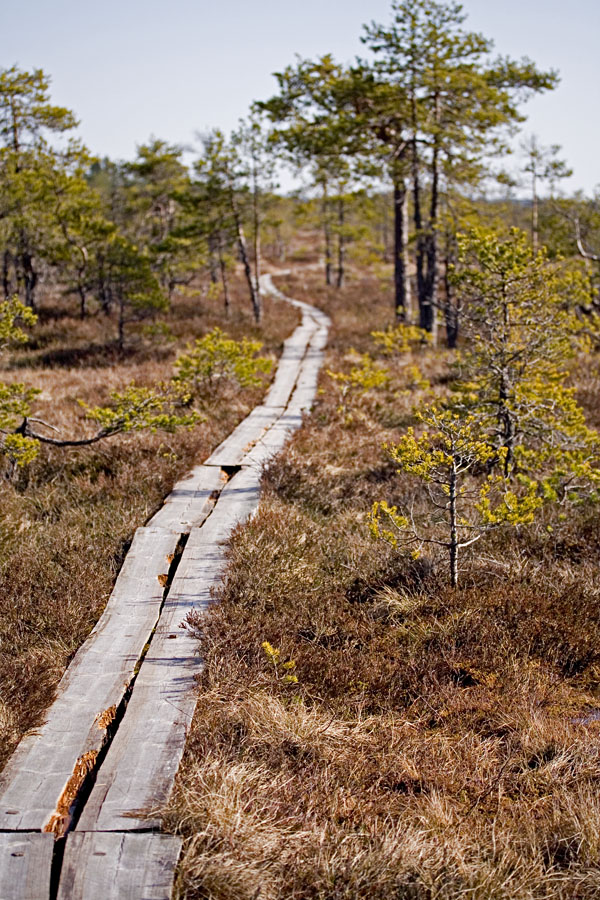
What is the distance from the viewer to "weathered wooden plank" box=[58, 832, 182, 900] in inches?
114

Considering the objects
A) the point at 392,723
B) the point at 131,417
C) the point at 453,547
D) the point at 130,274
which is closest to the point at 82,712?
the point at 392,723

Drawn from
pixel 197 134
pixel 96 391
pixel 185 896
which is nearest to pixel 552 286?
pixel 185 896

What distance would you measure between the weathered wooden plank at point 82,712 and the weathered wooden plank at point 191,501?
925 millimetres

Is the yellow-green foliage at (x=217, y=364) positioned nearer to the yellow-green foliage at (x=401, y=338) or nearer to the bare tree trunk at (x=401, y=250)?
the yellow-green foliage at (x=401, y=338)

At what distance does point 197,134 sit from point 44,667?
19.3m

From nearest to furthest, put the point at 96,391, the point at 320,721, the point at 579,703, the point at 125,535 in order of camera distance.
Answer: the point at 320,721, the point at 579,703, the point at 125,535, the point at 96,391

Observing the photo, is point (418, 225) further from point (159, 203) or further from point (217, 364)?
point (159, 203)

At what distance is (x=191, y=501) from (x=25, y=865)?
15.8ft

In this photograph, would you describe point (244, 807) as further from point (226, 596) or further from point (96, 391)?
point (96, 391)

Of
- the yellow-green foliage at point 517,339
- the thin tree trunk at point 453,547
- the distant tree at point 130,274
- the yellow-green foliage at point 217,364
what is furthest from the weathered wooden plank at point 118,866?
the distant tree at point 130,274

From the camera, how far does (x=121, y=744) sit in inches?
152

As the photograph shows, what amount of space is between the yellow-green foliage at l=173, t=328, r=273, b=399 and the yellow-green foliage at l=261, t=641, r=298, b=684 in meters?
7.34

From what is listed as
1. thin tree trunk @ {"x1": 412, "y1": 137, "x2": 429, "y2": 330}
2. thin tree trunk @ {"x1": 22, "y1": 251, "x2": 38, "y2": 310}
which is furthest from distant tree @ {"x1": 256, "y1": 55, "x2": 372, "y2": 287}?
thin tree trunk @ {"x1": 22, "y1": 251, "x2": 38, "y2": 310}

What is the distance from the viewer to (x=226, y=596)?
5.48 m
